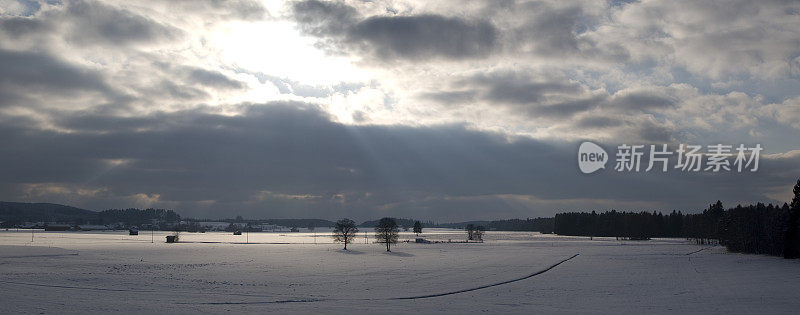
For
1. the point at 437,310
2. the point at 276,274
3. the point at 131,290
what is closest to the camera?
the point at 437,310

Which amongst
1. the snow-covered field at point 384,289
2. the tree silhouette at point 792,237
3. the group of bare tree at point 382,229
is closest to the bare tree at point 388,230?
the group of bare tree at point 382,229

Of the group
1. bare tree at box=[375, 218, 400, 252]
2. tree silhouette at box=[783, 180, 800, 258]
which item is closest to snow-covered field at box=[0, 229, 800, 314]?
tree silhouette at box=[783, 180, 800, 258]

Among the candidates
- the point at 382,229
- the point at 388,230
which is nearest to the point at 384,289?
the point at 388,230

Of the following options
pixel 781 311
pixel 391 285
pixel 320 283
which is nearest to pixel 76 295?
pixel 320 283

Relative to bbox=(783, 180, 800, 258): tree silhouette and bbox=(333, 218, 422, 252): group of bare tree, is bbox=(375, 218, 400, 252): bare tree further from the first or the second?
bbox=(783, 180, 800, 258): tree silhouette

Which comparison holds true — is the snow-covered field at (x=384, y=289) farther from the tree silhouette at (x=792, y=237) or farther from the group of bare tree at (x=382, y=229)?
the group of bare tree at (x=382, y=229)

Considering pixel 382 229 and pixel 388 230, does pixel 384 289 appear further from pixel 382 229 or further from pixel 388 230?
pixel 382 229

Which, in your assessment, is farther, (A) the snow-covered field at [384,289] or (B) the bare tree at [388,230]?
(B) the bare tree at [388,230]

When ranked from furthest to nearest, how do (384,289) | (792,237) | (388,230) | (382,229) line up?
(382,229) < (388,230) < (792,237) < (384,289)

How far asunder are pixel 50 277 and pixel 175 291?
58.4 feet

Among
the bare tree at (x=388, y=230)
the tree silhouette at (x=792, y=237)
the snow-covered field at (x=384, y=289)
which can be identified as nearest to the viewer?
the snow-covered field at (x=384, y=289)

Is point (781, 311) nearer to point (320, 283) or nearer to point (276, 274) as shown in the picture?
point (320, 283)

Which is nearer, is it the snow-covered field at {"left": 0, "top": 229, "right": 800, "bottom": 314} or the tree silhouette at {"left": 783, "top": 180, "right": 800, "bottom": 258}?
the snow-covered field at {"left": 0, "top": 229, "right": 800, "bottom": 314}

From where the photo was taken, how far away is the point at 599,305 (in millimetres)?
40781
